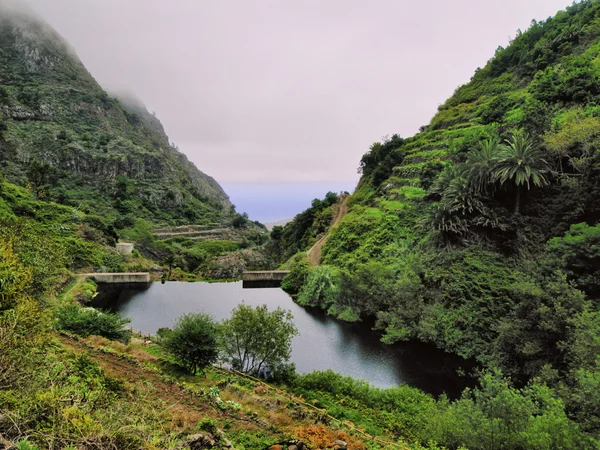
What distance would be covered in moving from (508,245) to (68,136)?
367 feet

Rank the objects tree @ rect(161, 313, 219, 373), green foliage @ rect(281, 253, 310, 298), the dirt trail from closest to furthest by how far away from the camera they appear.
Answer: tree @ rect(161, 313, 219, 373)
green foliage @ rect(281, 253, 310, 298)
the dirt trail

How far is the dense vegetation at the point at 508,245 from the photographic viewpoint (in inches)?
798

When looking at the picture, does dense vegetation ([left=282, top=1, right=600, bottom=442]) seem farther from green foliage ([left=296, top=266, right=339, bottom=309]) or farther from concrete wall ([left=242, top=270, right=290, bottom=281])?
concrete wall ([left=242, top=270, right=290, bottom=281])

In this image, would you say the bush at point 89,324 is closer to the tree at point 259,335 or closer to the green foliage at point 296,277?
the tree at point 259,335

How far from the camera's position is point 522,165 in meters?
30.5

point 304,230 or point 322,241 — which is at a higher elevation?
point 304,230

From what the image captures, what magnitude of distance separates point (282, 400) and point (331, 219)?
49897 millimetres

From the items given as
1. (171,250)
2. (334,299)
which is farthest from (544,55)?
(171,250)

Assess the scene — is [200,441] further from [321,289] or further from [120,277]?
[120,277]

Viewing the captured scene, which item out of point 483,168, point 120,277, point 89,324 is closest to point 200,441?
point 89,324

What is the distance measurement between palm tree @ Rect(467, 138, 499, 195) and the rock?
113ft

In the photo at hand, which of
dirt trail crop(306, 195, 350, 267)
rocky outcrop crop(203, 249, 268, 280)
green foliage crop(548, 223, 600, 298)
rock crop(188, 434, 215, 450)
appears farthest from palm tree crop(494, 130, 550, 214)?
rocky outcrop crop(203, 249, 268, 280)

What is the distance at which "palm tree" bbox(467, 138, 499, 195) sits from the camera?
33250 millimetres

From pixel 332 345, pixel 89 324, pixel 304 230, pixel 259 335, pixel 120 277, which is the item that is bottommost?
pixel 332 345
